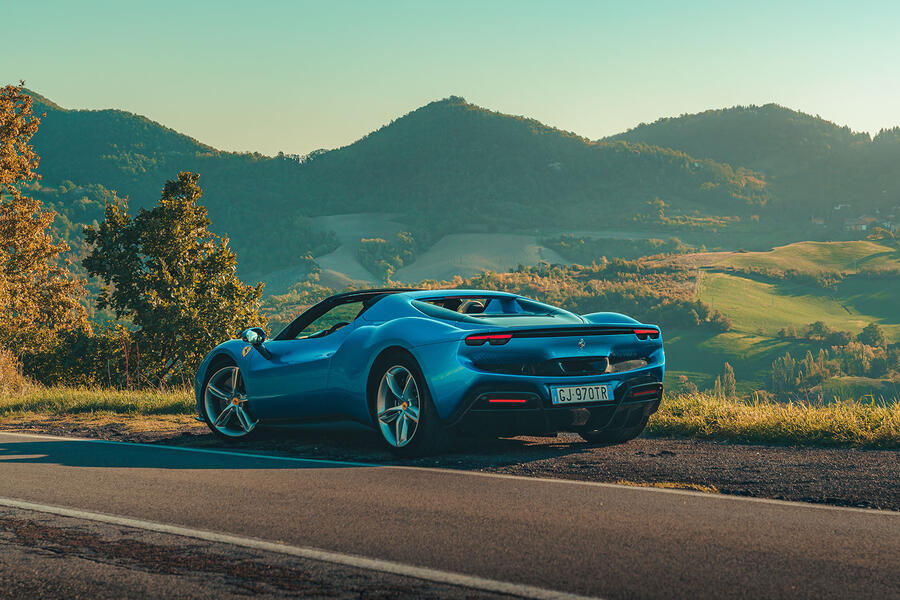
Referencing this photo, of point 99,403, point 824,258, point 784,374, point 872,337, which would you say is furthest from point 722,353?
point 99,403

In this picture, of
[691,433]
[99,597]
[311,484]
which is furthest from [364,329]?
[99,597]

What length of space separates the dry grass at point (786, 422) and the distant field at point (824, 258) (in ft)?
534

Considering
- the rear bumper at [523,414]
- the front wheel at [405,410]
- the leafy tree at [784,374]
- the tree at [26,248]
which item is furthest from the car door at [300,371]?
the leafy tree at [784,374]

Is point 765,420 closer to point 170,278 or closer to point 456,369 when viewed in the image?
point 456,369

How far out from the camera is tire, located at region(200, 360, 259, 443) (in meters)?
8.73

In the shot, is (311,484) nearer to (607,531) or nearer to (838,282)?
(607,531)

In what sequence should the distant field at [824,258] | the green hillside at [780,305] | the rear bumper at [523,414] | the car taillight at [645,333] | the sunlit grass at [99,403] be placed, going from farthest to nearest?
the distant field at [824,258] → the green hillside at [780,305] → the sunlit grass at [99,403] → the car taillight at [645,333] → the rear bumper at [523,414]

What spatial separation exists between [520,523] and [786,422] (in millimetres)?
4397

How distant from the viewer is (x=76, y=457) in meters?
7.75

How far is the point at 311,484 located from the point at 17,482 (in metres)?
2.20

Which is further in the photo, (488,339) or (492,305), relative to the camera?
(492,305)

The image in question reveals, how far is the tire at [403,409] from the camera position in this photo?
6867 millimetres

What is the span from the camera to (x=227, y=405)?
29.3 feet

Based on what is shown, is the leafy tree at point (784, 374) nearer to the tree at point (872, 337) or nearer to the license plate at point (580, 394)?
the tree at point (872, 337)
